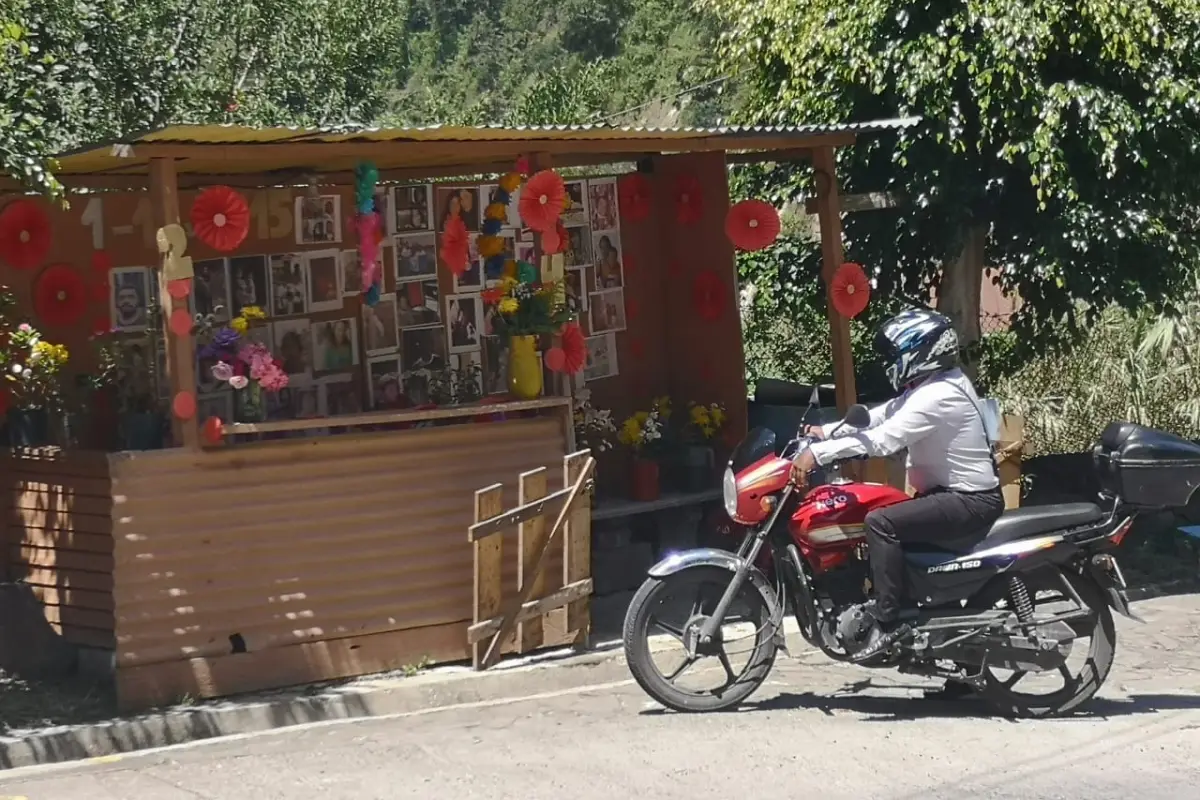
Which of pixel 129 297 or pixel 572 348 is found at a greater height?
pixel 129 297

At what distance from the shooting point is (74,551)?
745cm

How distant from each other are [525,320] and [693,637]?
7.83ft

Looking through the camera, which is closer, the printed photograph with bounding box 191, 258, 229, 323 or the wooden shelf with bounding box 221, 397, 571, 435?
the wooden shelf with bounding box 221, 397, 571, 435

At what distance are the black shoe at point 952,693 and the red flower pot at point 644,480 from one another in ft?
9.52

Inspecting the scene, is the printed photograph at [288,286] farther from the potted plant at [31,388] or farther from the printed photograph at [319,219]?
the potted plant at [31,388]

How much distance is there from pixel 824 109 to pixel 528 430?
11.6 ft

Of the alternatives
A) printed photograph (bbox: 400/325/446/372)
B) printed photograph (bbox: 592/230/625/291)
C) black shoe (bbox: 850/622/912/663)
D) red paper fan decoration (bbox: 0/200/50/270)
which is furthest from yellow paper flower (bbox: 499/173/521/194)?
black shoe (bbox: 850/622/912/663)

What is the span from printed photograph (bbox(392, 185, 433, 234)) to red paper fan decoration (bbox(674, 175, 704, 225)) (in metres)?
1.80

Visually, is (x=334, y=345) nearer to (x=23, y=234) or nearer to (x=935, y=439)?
(x=23, y=234)

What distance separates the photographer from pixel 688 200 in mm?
10477

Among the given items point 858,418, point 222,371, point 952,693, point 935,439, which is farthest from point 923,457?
point 222,371

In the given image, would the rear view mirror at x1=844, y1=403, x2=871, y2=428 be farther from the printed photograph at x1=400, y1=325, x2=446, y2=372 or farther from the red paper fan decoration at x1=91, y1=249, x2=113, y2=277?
the red paper fan decoration at x1=91, y1=249, x2=113, y2=277

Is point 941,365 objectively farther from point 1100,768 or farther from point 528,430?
point 528,430

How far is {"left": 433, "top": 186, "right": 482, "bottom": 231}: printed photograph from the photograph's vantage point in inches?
383
